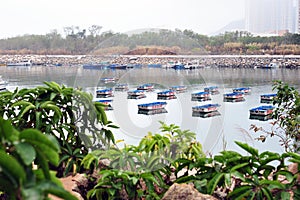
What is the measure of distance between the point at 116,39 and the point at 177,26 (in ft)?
0.73

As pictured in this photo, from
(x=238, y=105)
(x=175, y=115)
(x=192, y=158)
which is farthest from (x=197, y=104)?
(x=238, y=105)

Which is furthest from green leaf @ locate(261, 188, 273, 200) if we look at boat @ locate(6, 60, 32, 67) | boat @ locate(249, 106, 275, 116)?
boat @ locate(6, 60, 32, 67)

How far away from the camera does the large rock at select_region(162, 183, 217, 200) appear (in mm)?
1084

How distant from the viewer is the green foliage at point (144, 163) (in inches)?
47.5

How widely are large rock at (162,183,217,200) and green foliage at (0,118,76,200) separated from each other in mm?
606

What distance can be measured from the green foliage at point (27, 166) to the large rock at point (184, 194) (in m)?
0.61

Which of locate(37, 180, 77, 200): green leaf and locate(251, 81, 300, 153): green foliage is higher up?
locate(37, 180, 77, 200): green leaf

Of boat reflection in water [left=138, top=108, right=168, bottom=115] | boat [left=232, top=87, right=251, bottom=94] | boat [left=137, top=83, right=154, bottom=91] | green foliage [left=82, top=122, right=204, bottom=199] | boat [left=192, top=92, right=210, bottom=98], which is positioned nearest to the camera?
green foliage [left=82, top=122, right=204, bottom=199]

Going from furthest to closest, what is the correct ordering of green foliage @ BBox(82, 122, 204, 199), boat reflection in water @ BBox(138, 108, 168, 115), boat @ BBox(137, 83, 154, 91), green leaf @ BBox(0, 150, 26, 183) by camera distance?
1. boat reflection in water @ BBox(138, 108, 168, 115)
2. boat @ BBox(137, 83, 154, 91)
3. green foliage @ BBox(82, 122, 204, 199)
4. green leaf @ BBox(0, 150, 26, 183)

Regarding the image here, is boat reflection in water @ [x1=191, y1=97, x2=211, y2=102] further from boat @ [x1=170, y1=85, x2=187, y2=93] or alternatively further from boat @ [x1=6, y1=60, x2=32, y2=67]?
boat @ [x1=6, y1=60, x2=32, y2=67]

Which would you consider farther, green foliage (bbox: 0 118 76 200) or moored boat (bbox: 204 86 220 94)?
moored boat (bbox: 204 86 220 94)

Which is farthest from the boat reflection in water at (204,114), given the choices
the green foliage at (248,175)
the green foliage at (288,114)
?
the green foliage at (288,114)

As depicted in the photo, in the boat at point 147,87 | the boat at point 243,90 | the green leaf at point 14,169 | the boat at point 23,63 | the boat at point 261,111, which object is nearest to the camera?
the green leaf at point 14,169

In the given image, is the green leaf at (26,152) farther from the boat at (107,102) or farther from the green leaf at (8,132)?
the boat at (107,102)
